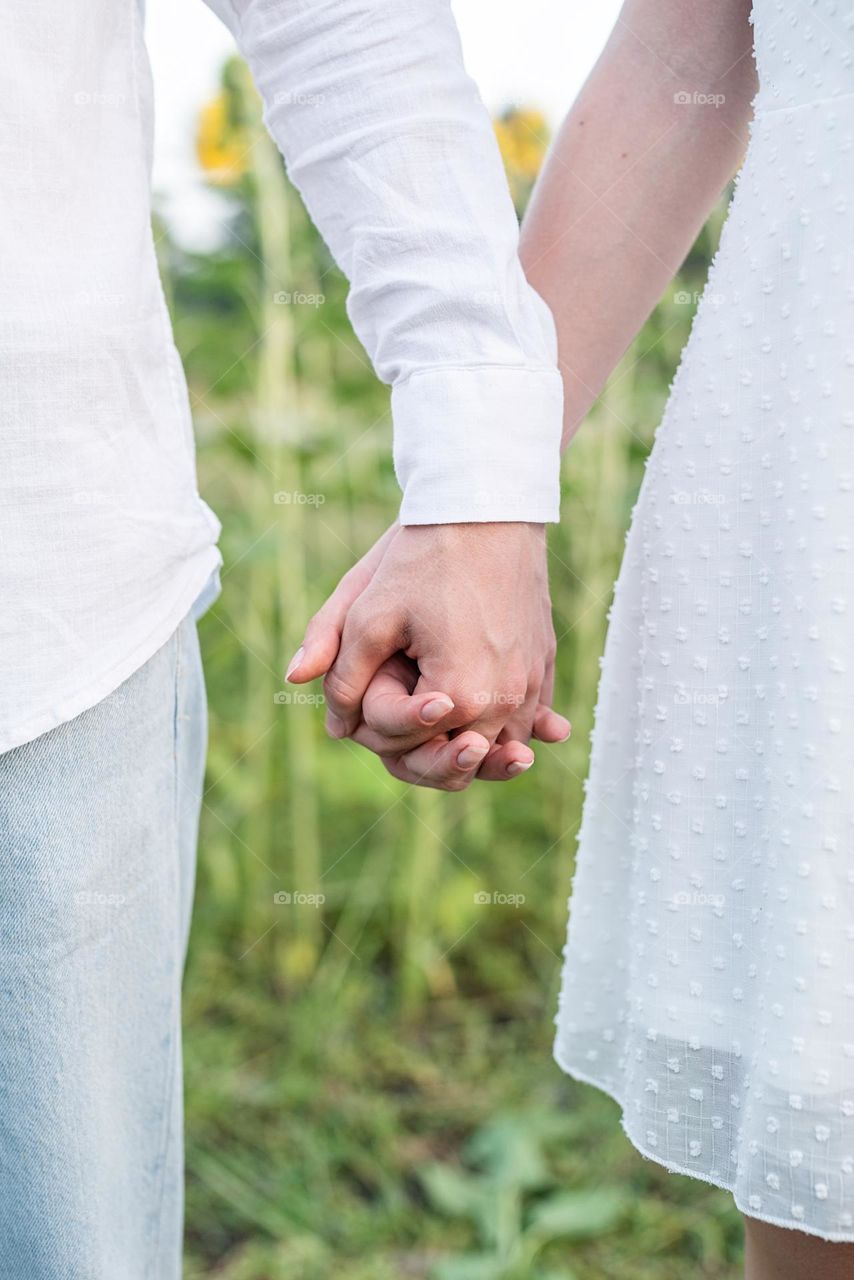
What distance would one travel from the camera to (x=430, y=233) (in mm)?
657

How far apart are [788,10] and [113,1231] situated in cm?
70

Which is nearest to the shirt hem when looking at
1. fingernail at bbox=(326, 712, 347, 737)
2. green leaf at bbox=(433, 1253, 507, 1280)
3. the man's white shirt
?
the man's white shirt

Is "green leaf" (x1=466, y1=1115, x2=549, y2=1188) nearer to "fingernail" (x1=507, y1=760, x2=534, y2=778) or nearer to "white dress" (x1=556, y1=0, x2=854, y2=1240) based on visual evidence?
"white dress" (x1=556, y1=0, x2=854, y2=1240)

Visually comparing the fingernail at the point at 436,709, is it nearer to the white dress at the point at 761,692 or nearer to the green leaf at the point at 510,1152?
the white dress at the point at 761,692

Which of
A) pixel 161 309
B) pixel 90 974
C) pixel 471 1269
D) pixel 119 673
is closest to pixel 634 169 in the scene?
pixel 161 309

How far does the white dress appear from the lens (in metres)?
0.57

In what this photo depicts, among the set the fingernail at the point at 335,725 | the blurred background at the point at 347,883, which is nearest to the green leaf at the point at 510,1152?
the blurred background at the point at 347,883

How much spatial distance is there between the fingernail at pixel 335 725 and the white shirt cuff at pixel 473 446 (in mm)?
127

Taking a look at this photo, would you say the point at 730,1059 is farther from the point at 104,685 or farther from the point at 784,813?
the point at 104,685

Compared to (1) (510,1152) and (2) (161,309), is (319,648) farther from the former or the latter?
(1) (510,1152)

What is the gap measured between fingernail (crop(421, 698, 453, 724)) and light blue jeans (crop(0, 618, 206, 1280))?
0.14 meters

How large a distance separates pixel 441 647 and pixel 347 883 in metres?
1.28

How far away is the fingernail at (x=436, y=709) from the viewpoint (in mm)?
632

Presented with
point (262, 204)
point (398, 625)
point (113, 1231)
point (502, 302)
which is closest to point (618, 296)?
point (502, 302)
